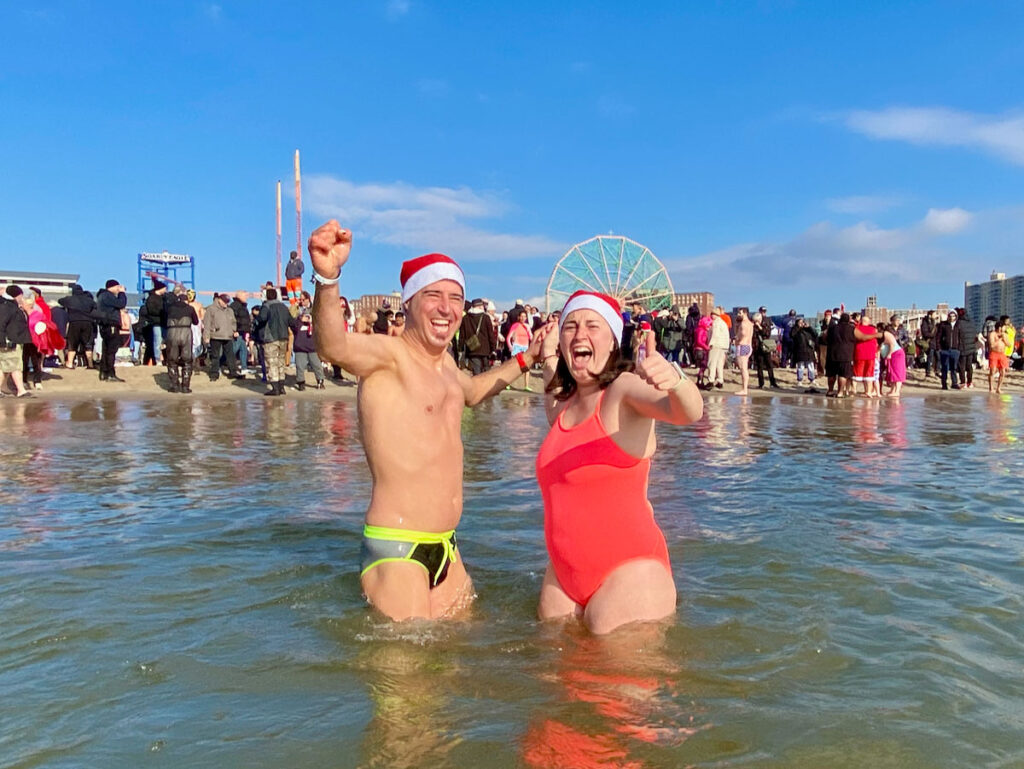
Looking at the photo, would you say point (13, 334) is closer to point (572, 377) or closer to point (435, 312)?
point (435, 312)

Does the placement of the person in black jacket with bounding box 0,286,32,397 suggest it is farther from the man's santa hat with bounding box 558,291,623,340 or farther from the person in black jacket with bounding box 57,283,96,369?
the man's santa hat with bounding box 558,291,623,340

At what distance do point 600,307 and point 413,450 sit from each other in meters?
1.01

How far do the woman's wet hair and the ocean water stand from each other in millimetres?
719

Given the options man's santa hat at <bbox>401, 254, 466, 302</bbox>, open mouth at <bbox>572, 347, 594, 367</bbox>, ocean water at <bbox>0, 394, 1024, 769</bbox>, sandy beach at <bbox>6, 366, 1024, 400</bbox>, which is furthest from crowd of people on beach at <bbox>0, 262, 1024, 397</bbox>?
open mouth at <bbox>572, 347, 594, 367</bbox>

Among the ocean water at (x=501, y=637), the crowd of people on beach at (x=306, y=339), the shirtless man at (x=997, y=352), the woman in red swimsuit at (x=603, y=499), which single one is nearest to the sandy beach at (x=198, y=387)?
the crowd of people on beach at (x=306, y=339)

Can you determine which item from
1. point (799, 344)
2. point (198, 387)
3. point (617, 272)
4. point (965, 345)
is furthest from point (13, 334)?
point (617, 272)

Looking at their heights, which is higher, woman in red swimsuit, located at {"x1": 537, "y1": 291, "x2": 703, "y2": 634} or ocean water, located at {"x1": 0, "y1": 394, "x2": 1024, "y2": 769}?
woman in red swimsuit, located at {"x1": 537, "y1": 291, "x2": 703, "y2": 634}

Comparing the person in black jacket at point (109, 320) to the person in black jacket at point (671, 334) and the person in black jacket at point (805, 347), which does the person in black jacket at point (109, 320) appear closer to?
the person in black jacket at point (671, 334)

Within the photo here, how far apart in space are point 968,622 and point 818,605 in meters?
0.61

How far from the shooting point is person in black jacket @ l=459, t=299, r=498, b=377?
16.0 meters

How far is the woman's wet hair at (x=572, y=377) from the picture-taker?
11.1 feet

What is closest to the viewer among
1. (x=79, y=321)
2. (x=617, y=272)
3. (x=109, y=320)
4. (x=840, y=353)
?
(x=109, y=320)

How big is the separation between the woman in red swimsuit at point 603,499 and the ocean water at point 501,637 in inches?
6.3

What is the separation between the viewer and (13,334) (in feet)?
43.9
